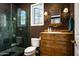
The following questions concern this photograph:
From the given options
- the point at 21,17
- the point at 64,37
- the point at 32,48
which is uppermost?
the point at 21,17

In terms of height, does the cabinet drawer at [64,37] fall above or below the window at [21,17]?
below

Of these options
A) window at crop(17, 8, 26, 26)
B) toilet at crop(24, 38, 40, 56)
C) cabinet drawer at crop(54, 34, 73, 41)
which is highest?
window at crop(17, 8, 26, 26)

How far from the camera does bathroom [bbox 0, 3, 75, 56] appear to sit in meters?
2.23

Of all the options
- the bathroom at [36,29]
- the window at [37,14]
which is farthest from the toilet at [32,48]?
the window at [37,14]

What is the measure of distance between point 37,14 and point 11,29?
1.43 ft

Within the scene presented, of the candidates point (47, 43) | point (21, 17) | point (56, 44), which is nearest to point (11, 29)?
point (21, 17)

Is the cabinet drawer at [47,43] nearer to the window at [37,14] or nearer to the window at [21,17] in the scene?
the window at [37,14]

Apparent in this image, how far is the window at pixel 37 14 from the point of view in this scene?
225 cm

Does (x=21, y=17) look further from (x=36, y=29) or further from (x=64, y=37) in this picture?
(x=64, y=37)

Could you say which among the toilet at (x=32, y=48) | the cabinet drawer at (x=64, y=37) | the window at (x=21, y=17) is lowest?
the toilet at (x=32, y=48)

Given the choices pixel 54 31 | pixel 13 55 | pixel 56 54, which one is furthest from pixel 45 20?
pixel 13 55

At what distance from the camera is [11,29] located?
225 cm

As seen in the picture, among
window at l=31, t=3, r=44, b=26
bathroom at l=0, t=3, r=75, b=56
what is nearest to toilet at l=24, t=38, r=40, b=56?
bathroom at l=0, t=3, r=75, b=56

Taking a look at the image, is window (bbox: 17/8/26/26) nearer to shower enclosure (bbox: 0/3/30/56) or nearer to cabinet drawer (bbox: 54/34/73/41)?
shower enclosure (bbox: 0/3/30/56)
